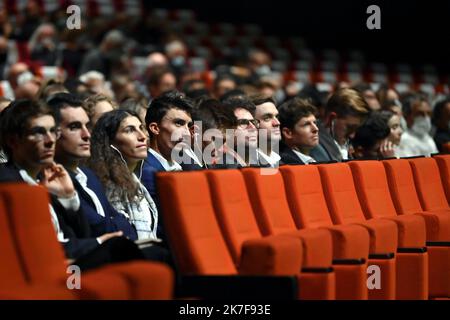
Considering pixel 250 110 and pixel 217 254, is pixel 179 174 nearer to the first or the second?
pixel 217 254

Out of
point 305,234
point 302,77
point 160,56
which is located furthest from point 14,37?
point 305,234

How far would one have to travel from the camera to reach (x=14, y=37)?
393 centimetres

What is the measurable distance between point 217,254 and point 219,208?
0.08 m

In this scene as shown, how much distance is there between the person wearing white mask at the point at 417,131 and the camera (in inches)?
119

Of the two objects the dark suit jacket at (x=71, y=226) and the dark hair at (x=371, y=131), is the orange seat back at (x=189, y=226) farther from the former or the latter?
the dark hair at (x=371, y=131)

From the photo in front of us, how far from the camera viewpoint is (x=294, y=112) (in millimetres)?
2232

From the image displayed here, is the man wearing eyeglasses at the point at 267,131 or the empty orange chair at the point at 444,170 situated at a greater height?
the man wearing eyeglasses at the point at 267,131

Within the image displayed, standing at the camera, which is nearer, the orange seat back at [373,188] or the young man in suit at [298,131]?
the orange seat back at [373,188]

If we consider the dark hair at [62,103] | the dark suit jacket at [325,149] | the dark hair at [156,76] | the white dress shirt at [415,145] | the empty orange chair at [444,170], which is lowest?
the white dress shirt at [415,145]

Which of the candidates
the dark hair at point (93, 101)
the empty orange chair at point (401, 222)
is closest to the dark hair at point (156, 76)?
the dark hair at point (93, 101)

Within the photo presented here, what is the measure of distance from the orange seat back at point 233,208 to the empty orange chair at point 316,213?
147mm

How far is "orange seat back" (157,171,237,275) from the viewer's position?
4.59 ft
